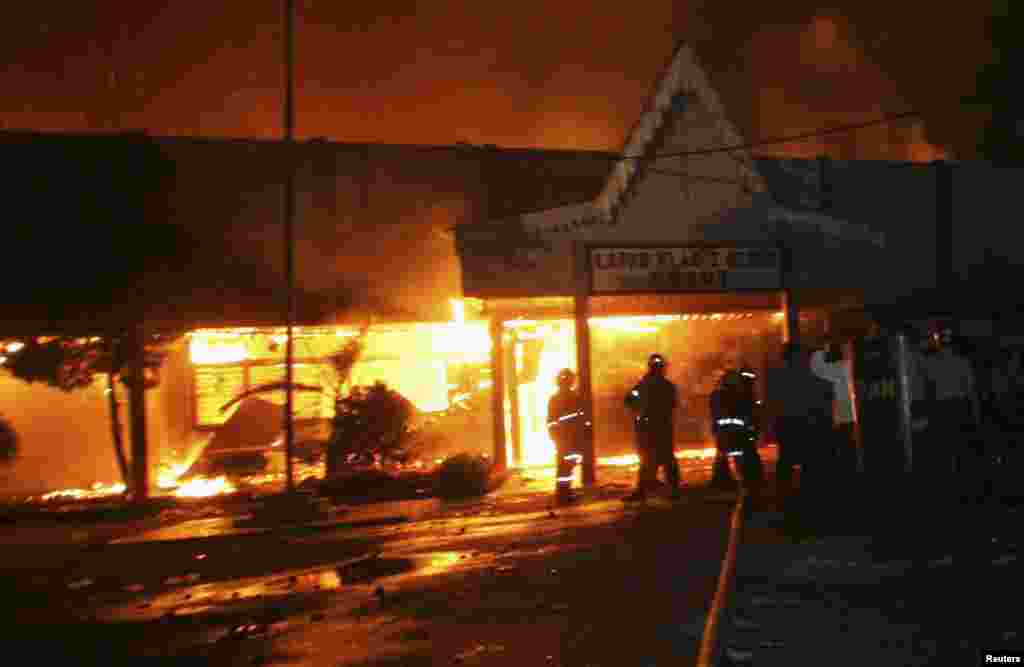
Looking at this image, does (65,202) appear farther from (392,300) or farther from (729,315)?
(729,315)

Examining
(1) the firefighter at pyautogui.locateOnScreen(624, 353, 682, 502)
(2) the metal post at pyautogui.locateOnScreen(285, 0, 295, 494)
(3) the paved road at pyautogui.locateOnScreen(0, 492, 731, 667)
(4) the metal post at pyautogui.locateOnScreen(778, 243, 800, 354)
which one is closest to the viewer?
(3) the paved road at pyautogui.locateOnScreen(0, 492, 731, 667)

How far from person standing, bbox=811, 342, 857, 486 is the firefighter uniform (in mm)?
2258

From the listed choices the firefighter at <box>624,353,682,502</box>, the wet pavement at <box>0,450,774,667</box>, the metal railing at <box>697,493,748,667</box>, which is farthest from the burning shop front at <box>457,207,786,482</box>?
the metal railing at <box>697,493,748,667</box>

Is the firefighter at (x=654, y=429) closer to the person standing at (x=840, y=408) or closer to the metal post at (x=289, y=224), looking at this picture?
the person standing at (x=840, y=408)

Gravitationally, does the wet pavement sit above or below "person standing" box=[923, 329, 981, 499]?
below

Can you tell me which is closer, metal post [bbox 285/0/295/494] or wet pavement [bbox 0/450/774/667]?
wet pavement [bbox 0/450/774/667]

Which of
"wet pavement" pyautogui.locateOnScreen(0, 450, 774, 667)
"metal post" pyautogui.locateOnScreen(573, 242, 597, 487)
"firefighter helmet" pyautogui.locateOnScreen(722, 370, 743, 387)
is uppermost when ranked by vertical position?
"metal post" pyautogui.locateOnScreen(573, 242, 597, 487)

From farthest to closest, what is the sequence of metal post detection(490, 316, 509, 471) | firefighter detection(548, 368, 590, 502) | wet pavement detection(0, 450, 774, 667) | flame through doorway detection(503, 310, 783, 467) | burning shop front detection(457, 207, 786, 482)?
1. flame through doorway detection(503, 310, 783, 467)
2. metal post detection(490, 316, 509, 471)
3. burning shop front detection(457, 207, 786, 482)
4. firefighter detection(548, 368, 590, 502)
5. wet pavement detection(0, 450, 774, 667)

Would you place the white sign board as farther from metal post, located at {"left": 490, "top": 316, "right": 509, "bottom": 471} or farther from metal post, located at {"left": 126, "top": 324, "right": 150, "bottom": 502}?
metal post, located at {"left": 126, "top": 324, "right": 150, "bottom": 502}

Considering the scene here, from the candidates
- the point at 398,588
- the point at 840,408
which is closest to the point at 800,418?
the point at 840,408

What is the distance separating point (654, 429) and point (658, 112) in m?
6.04

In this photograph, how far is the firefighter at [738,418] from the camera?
13.6m

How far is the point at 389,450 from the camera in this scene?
18.3m

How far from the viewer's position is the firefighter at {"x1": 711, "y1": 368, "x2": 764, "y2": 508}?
535 inches
